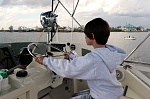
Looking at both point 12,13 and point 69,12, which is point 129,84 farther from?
point 12,13

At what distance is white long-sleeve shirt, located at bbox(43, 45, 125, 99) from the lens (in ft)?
3.29

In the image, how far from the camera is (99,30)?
3.44ft

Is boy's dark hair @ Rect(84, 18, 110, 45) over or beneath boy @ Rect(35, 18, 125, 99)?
over

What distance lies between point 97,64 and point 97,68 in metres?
0.02

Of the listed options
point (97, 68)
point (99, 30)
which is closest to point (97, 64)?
point (97, 68)

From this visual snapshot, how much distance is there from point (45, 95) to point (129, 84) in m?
1.11

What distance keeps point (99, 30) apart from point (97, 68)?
0.24m

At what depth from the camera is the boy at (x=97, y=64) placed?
1.01m

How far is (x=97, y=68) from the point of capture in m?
1.00

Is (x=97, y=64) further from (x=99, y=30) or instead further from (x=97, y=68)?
(x=99, y=30)

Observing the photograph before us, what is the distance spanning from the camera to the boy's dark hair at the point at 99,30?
105 cm

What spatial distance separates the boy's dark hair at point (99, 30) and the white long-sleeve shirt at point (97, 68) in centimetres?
6

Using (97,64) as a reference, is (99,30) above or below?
above

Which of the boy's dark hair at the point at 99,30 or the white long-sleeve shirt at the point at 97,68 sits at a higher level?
the boy's dark hair at the point at 99,30
